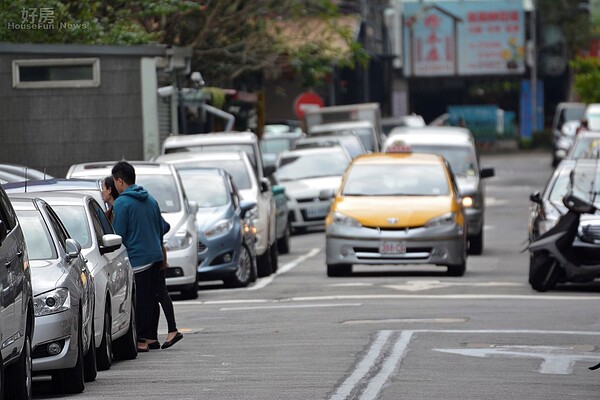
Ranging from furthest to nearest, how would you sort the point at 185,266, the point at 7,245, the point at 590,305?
the point at 185,266 < the point at 590,305 < the point at 7,245

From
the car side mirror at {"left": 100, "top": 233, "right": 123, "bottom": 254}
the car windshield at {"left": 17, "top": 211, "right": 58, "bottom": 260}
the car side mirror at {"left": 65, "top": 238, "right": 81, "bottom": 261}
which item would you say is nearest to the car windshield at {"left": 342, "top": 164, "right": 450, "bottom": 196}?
the car side mirror at {"left": 100, "top": 233, "right": 123, "bottom": 254}

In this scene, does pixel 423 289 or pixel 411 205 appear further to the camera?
pixel 411 205

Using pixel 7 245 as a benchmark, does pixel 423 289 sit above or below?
below

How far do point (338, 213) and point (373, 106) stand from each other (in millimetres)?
29491

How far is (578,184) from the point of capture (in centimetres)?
2233

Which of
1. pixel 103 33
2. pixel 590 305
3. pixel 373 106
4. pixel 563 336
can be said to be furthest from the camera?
pixel 373 106

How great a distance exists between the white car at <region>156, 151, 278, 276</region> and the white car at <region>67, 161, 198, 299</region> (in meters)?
3.30

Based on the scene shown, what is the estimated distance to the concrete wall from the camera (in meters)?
29.1

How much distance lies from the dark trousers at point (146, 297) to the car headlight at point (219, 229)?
6725mm

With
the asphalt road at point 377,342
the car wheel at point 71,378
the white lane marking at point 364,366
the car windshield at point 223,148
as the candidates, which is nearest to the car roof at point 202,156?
the car windshield at point 223,148

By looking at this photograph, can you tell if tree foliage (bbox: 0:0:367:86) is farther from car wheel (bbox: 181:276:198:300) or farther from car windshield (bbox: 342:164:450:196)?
car wheel (bbox: 181:276:198:300)

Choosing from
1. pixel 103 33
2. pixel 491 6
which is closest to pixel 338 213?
pixel 103 33

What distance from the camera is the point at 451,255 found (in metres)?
22.9

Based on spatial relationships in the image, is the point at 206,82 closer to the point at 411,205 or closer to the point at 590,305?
the point at 411,205
